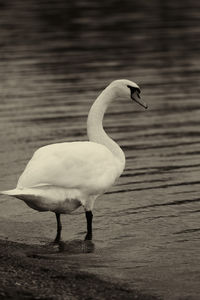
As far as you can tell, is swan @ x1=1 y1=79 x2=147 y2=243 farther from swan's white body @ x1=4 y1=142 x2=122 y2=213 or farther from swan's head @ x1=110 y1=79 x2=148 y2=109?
swan's head @ x1=110 y1=79 x2=148 y2=109

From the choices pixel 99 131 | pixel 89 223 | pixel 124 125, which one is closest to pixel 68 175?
pixel 89 223

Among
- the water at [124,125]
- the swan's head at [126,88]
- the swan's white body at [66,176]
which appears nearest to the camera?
the swan's white body at [66,176]

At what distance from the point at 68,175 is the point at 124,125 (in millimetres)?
7323

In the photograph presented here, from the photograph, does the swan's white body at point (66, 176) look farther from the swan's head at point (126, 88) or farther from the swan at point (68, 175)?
the swan's head at point (126, 88)

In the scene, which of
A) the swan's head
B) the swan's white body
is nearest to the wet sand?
the swan's white body

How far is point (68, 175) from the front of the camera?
33.4 ft

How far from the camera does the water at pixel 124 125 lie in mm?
10125

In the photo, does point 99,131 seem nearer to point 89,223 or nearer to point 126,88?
point 126,88

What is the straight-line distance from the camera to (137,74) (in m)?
23.4

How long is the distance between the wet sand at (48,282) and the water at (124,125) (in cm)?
38

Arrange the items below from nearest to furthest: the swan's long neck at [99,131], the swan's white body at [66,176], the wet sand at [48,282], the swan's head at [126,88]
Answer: the wet sand at [48,282], the swan's white body at [66,176], the swan's long neck at [99,131], the swan's head at [126,88]

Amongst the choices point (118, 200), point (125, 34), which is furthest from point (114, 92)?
point (125, 34)

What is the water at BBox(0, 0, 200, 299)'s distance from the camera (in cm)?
1012

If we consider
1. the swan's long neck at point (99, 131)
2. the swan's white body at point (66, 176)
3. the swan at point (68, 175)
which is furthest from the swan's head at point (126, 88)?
the swan's white body at point (66, 176)
